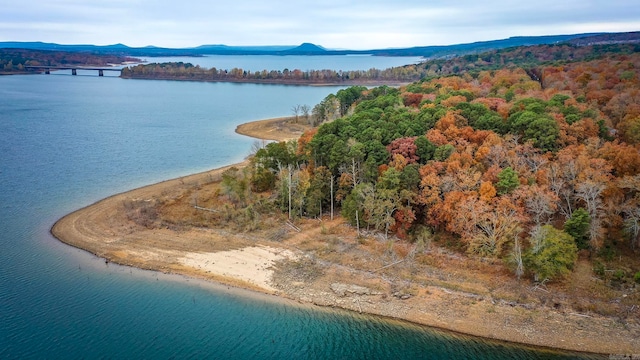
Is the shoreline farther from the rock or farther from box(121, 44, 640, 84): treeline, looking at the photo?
box(121, 44, 640, 84): treeline

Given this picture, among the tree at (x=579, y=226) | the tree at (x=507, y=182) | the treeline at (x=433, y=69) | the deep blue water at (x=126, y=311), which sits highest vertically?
the treeline at (x=433, y=69)

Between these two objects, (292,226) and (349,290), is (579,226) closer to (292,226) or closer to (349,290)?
(349,290)

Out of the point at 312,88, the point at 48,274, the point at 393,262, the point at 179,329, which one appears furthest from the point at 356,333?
the point at 312,88

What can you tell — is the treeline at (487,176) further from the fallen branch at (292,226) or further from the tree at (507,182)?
the fallen branch at (292,226)

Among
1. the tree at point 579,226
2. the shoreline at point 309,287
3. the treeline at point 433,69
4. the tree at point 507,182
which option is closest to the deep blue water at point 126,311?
the shoreline at point 309,287

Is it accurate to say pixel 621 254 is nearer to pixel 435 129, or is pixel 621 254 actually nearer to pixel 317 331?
pixel 435 129

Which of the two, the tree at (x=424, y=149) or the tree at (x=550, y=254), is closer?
the tree at (x=550, y=254)

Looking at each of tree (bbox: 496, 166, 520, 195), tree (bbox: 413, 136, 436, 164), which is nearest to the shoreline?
tree (bbox: 496, 166, 520, 195)
